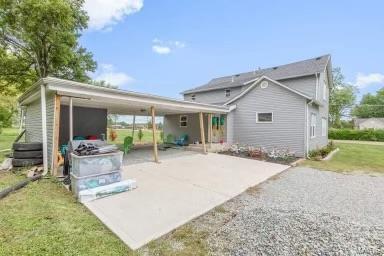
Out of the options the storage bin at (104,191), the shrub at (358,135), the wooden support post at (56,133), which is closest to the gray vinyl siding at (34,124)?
the wooden support post at (56,133)

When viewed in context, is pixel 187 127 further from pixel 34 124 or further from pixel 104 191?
pixel 104 191

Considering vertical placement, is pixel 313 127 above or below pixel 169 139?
above

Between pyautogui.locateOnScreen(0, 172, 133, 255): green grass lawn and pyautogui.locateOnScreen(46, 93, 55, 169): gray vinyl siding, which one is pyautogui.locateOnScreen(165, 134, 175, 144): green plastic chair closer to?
pyautogui.locateOnScreen(46, 93, 55, 169): gray vinyl siding

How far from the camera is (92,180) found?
4879 mm

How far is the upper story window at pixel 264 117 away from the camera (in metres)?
12.2

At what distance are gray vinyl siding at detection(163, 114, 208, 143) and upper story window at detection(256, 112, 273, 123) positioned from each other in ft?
13.5

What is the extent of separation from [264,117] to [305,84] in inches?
198

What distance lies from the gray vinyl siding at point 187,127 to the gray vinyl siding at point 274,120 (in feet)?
10.3

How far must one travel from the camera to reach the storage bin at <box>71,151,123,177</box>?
4754 mm

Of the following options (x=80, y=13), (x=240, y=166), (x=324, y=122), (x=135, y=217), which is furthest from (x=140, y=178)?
(x=80, y=13)

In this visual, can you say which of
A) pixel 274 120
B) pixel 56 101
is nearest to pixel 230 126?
pixel 274 120

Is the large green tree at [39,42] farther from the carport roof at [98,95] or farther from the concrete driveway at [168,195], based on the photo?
the concrete driveway at [168,195]

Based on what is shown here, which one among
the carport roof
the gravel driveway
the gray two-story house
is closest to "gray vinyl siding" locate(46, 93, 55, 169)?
the carport roof

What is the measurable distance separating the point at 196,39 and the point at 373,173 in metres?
16.7
